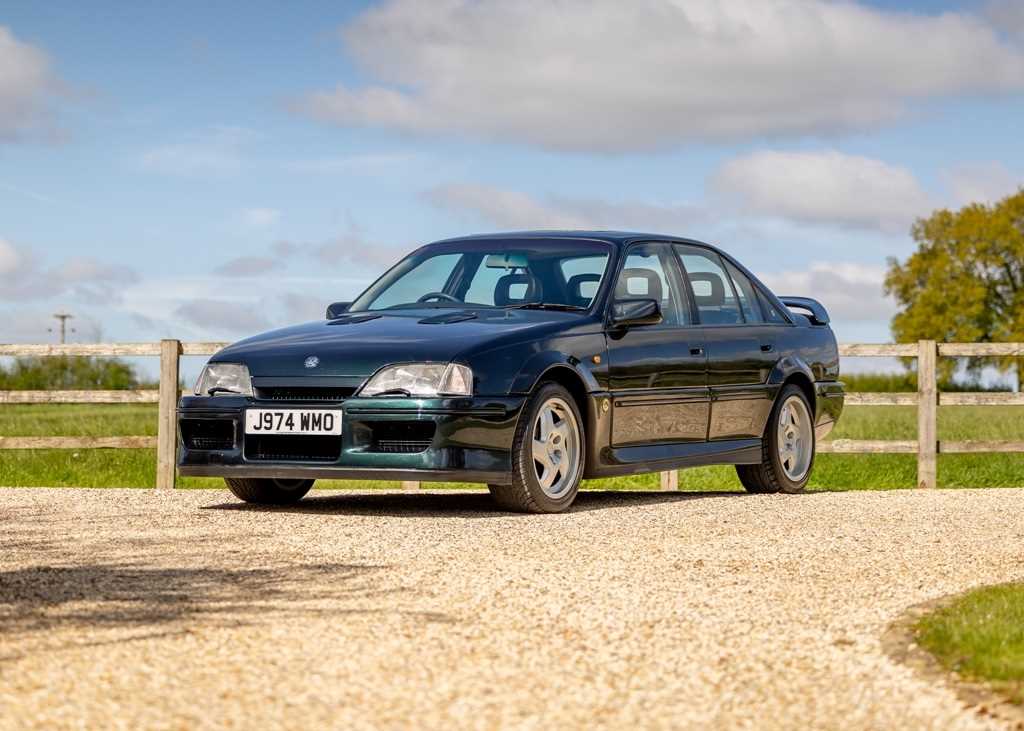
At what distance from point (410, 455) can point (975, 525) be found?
3.43m

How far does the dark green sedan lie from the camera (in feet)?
29.2

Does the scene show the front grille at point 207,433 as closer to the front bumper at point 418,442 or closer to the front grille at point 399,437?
the front bumper at point 418,442

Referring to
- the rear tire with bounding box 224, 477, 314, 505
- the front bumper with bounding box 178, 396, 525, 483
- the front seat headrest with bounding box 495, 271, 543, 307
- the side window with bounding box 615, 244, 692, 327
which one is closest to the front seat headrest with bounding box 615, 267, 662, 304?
the side window with bounding box 615, 244, 692, 327

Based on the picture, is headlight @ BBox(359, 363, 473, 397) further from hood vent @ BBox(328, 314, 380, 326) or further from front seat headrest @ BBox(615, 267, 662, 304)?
front seat headrest @ BBox(615, 267, 662, 304)

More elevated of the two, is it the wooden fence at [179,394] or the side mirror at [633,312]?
the side mirror at [633,312]

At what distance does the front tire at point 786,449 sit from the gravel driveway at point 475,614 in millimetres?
1656

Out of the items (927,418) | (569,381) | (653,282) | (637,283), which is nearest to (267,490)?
(569,381)

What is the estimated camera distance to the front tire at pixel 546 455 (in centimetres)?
904

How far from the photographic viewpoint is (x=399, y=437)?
8.93 metres

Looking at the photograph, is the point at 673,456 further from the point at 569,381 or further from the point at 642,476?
the point at 642,476

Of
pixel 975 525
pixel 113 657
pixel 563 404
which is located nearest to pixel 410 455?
pixel 563 404

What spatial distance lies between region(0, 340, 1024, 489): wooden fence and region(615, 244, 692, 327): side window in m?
4.12

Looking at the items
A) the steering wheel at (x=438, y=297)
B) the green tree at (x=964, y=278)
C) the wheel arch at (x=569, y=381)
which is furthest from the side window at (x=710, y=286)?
the green tree at (x=964, y=278)

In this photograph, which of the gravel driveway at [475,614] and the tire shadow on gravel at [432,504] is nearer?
the gravel driveway at [475,614]
